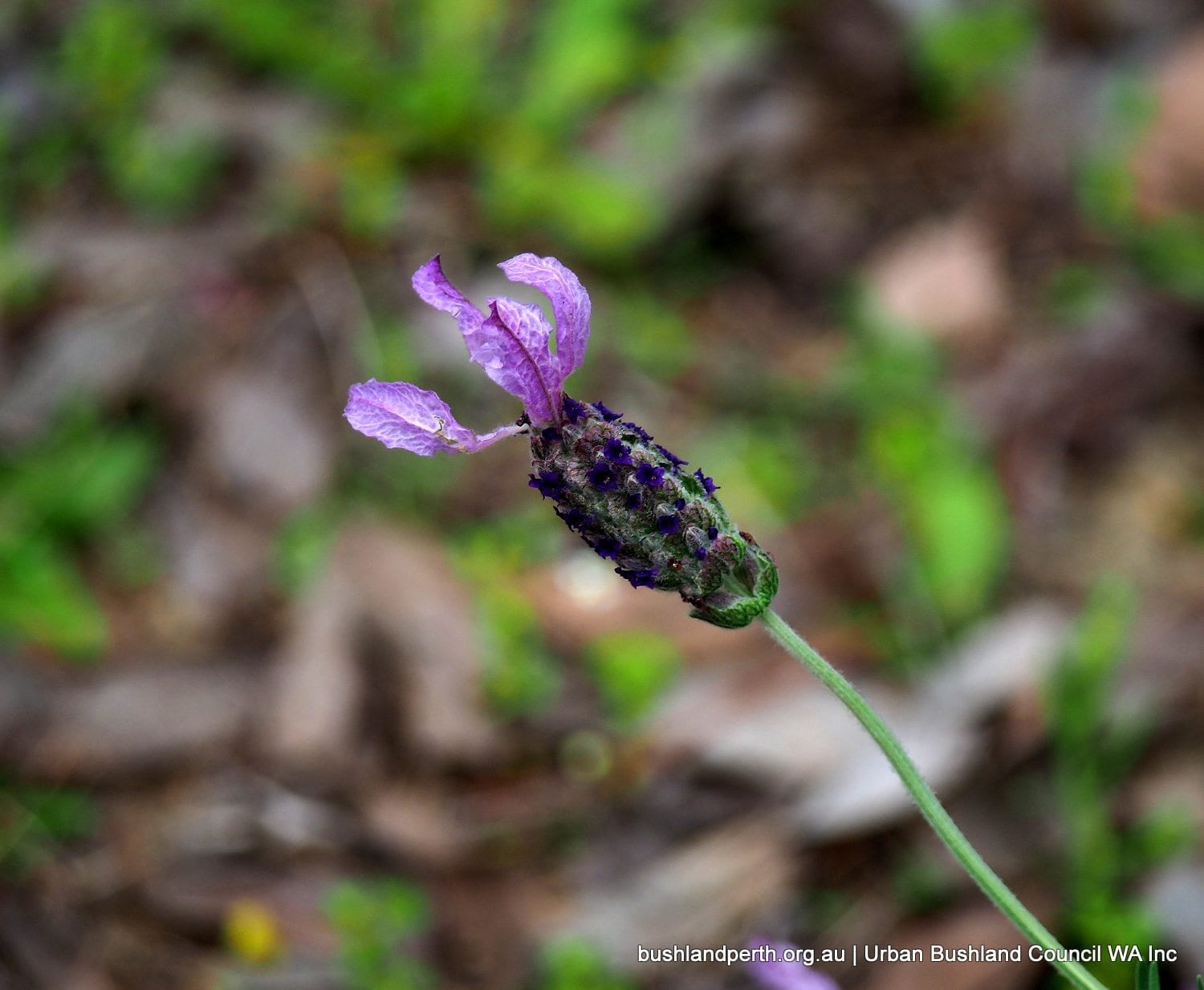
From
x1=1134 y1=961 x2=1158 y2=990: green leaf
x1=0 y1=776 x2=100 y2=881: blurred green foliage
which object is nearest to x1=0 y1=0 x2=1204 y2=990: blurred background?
x1=0 y1=776 x2=100 y2=881: blurred green foliage

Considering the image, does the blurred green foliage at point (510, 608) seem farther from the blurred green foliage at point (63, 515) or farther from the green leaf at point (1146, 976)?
the green leaf at point (1146, 976)

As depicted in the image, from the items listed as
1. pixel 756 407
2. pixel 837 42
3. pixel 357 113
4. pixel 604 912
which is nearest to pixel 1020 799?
pixel 604 912

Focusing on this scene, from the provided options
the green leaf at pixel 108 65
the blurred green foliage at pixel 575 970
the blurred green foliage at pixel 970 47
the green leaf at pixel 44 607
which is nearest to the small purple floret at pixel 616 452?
the blurred green foliage at pixel 575 970

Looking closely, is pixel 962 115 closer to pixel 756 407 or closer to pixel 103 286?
pixel 756 407

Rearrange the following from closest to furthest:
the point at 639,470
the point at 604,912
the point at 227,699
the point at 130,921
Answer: the point at 639,470 → the point at 604,912 → the point at 130,921 → the point at 227,699

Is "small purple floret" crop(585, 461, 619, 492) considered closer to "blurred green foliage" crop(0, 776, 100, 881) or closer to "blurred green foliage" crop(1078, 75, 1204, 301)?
"blurred green foliage" crop(0, 776, 100, 881)

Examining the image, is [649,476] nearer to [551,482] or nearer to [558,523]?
[551,482]

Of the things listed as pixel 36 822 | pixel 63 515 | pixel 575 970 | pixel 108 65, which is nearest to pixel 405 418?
pixel 575 970
